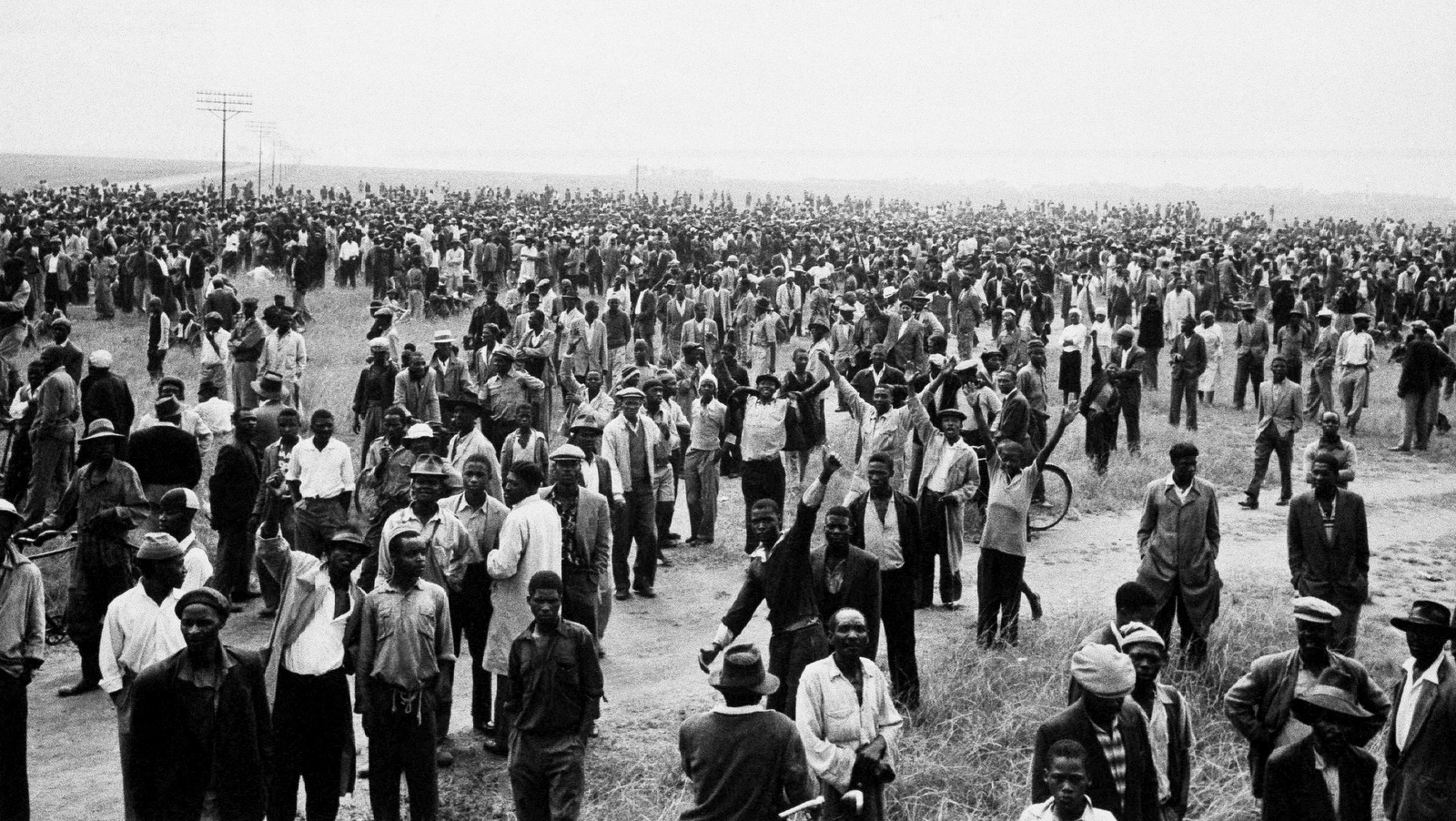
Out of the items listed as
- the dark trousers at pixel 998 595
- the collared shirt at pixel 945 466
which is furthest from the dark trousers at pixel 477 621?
the collared shirt at pixel 945 466

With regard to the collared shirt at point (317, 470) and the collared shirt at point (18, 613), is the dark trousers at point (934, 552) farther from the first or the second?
the collared shirt at point (18, 613)

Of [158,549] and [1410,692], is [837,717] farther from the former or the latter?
[158,549]

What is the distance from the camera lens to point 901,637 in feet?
24.1

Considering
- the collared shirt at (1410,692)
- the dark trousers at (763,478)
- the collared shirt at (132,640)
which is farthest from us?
the dark trousers at (763,478)

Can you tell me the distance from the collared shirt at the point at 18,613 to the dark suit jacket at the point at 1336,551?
22.5ft

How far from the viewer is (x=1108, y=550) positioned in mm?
11477

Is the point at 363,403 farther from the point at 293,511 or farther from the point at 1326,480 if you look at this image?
the point at 1326,480

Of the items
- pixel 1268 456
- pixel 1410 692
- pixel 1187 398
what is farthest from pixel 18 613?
pixel 1187 398

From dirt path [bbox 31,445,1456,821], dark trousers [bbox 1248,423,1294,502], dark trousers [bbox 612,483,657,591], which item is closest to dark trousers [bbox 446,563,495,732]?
dirt path [bbox 31,445,1456,821]

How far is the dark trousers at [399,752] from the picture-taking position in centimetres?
576

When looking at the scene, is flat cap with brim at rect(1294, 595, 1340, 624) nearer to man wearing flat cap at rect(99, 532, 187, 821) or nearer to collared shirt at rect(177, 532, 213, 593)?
man wearing flat cap at rect(99, 532, 187, 821)

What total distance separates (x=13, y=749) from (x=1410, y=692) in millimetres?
6163

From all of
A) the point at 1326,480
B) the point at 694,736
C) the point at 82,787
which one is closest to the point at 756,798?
the point at 694,736

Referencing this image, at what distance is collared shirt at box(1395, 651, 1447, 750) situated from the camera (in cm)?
541
